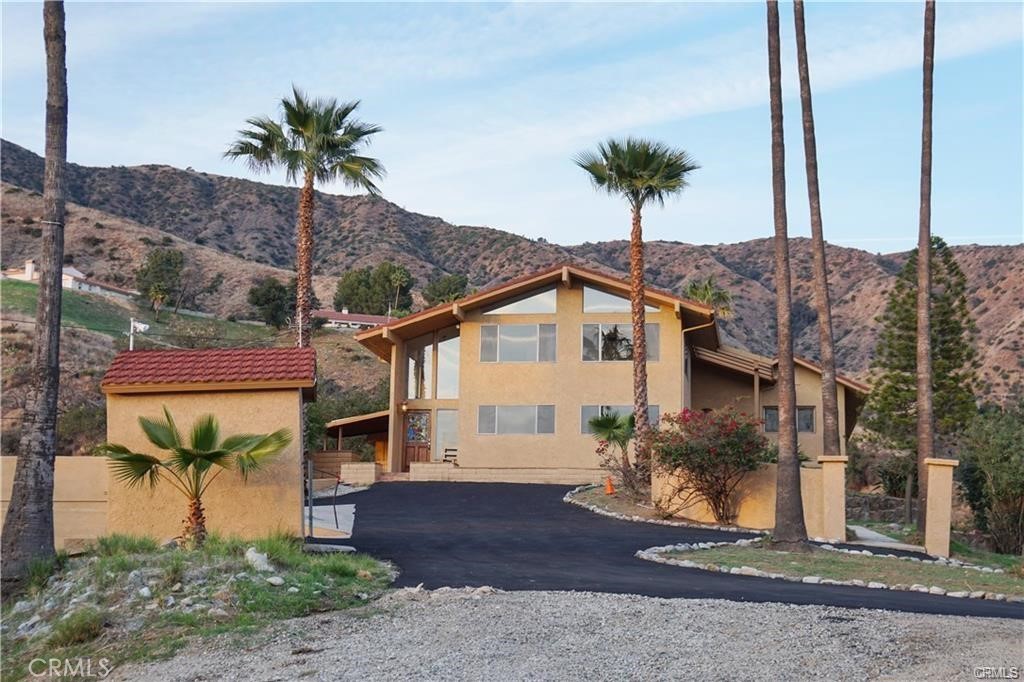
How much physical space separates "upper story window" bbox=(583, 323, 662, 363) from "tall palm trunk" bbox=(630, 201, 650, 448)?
18.2 ft

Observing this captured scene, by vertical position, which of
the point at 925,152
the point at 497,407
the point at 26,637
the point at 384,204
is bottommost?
the point at 26,637

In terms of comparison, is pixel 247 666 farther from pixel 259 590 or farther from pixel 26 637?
pixel 26 637

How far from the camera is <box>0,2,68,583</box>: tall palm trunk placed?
14.1 meters

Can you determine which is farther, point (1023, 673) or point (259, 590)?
point (259, 590)

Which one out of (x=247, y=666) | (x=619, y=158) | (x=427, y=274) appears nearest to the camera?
(x=247, y=666)

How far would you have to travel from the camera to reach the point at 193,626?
11078mm

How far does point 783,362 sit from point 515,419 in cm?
1692

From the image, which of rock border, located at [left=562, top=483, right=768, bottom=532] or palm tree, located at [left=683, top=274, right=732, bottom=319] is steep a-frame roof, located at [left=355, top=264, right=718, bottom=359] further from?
palm tree, located at [left=683, top=274, right=732, bottom=319]

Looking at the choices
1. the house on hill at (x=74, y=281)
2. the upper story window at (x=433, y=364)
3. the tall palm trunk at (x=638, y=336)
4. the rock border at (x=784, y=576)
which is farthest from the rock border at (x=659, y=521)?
the house on hill at (x=74, y=281)

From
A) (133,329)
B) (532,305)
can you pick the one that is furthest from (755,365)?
(133,329)

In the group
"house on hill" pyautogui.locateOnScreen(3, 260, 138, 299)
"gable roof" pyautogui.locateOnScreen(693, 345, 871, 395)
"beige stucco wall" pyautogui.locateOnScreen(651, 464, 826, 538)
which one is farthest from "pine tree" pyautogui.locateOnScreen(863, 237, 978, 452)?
"house on hill" pyautogui.locateOnScreen(3, 260, 138, 299)

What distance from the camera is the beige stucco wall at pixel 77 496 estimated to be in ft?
52.4

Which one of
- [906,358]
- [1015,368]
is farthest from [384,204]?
[906,358]

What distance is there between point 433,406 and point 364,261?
2750 inches
